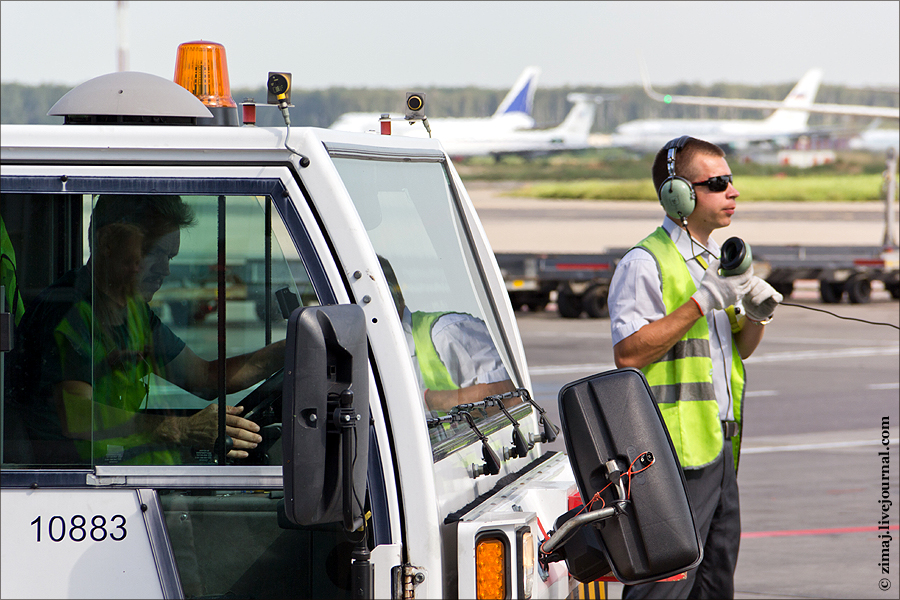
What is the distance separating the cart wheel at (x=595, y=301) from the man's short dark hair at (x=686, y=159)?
57.8 feet

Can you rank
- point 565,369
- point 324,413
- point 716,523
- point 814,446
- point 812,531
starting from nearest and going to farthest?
point 324,413 → point 716,523 → point 812,531 → point 814,446 → point 565,369

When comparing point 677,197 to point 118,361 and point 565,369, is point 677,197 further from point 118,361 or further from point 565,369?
point 565,369

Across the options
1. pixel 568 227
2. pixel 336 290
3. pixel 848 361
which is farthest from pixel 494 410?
pixel 568 227

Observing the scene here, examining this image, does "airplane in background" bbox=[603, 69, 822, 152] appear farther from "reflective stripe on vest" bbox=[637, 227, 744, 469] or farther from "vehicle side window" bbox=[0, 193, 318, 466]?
"vehicle side window" bbox=[0, 193, 318, 466]

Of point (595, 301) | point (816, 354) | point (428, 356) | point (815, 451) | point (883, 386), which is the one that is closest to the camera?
point (428, 356)

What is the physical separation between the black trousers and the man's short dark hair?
3.36 ft

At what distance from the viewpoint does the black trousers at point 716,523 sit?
388cm

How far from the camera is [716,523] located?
3.99 m

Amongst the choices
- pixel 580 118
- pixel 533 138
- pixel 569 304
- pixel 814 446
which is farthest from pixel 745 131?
pixel 814 446

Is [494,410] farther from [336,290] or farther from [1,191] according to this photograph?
[1,191]

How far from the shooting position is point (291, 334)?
2.09 metres

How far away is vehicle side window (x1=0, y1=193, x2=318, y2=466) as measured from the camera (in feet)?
8.13

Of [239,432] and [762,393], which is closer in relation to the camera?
[239,432]

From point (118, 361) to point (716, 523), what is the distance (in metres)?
2.40
